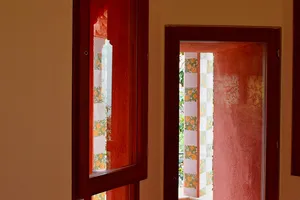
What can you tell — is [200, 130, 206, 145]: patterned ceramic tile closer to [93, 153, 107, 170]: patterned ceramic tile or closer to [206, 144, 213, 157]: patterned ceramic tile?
[206, 144, 213, 157]: patterned ceramic tile

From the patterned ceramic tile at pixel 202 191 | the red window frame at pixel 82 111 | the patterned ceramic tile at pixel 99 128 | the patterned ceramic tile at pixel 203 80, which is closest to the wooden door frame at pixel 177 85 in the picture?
the patterned ceramic tile at pixel 99 128

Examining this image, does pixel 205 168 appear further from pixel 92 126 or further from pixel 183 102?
pixel 92 126

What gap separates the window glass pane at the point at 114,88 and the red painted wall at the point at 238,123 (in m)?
0.89

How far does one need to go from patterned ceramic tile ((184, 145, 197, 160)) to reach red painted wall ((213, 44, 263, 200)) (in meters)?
1.13

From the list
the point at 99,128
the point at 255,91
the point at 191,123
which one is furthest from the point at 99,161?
the point at 191,123

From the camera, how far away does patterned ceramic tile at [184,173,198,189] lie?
4141 mm

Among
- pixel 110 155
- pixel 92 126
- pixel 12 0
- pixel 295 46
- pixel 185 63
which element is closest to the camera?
pixel 12 0

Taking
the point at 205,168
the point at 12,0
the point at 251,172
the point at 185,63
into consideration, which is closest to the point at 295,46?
the point at 251,172

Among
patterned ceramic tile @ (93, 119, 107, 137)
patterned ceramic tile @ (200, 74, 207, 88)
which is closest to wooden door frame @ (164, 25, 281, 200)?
patterned ceramic tile @ (93, 119, 107, 137)

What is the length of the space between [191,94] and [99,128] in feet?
8.45

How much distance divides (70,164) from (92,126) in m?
0.25

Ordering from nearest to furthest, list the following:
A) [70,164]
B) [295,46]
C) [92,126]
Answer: [70,164]
[92,126]
[295,46]

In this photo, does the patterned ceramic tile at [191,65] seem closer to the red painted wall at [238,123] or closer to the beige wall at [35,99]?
the red painted wall at [238,123]

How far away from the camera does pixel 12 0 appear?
46.3 inches
